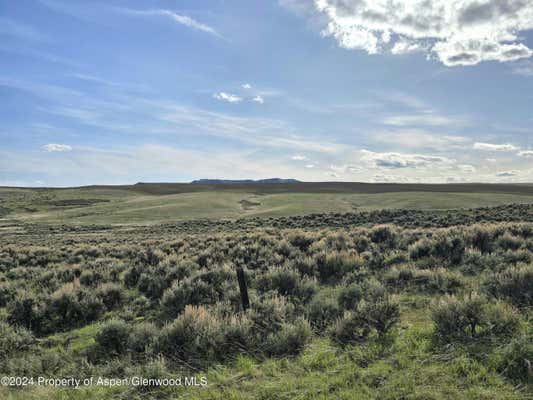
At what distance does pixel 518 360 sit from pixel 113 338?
7.01 meters

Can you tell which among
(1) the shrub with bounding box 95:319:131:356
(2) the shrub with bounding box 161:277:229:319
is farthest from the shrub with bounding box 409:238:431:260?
(1) the shrub with bounding box 95:319:131:356

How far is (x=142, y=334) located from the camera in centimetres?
633

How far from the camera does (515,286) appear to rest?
7168 mm

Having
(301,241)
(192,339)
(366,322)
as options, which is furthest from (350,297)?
(301,241)

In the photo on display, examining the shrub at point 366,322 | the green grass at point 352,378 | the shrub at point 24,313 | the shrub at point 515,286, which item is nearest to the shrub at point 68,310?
the shrub at point 24,313

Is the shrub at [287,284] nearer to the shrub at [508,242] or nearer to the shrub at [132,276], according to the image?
the shrub at [132,276]

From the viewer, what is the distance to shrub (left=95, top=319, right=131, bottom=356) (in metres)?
6.57

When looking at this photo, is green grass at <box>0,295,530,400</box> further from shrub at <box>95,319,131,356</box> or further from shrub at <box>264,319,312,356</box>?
shrub at <box>95,319,131,356</box>

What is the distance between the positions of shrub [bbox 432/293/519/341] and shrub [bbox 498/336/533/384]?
0.58 meters

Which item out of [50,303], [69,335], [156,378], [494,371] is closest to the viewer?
[494,371]

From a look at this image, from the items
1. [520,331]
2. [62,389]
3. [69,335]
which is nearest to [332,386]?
[520,331]

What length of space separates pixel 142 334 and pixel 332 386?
375 centimetres

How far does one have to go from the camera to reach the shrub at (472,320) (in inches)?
215

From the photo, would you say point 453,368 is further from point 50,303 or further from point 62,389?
point 50,303
